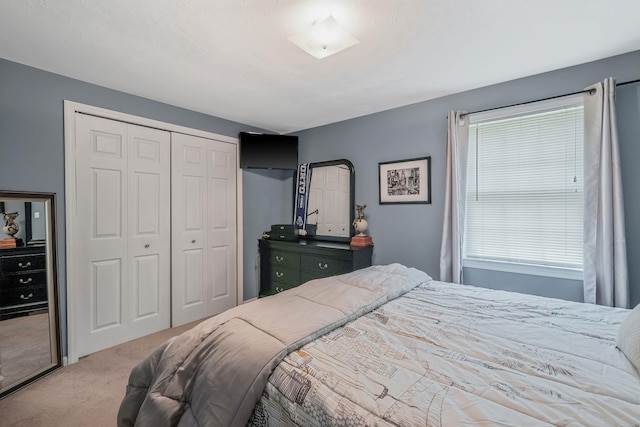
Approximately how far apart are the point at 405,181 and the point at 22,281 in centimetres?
325

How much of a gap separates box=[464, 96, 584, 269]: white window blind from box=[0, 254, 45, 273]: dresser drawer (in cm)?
346

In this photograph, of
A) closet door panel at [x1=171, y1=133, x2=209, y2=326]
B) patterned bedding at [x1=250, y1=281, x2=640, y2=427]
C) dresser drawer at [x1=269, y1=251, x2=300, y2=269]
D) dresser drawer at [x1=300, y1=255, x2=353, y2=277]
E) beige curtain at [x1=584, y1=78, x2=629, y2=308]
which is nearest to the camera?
patterned bedding at [x1=250, y1=281, x2=640, y2=427]

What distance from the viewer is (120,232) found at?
2656 mm

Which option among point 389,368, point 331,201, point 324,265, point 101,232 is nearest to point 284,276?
point 324,265

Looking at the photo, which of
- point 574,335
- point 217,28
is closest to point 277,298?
point 574,335

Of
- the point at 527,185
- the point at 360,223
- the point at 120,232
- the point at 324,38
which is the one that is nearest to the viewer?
the point at 324,38

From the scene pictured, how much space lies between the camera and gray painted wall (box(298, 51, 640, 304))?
1968 millimetres

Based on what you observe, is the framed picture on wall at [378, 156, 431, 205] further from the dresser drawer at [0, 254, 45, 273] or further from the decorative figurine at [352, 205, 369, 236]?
the dresser drawer at [0, 254, 45, 273]

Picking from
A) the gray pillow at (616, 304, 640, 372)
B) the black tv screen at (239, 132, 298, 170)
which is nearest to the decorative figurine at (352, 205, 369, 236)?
the black tv screen at (239, 132, 298, 170)

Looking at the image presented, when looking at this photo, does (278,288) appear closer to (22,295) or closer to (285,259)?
(285,259)

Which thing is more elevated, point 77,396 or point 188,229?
point 188,229

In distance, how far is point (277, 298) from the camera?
166 centimetres

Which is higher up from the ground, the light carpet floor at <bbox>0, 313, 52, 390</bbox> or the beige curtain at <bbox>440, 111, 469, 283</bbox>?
the beige curtain at <bbox>440, 111, 469, 283</bbox>

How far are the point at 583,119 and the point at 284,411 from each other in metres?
2.65
